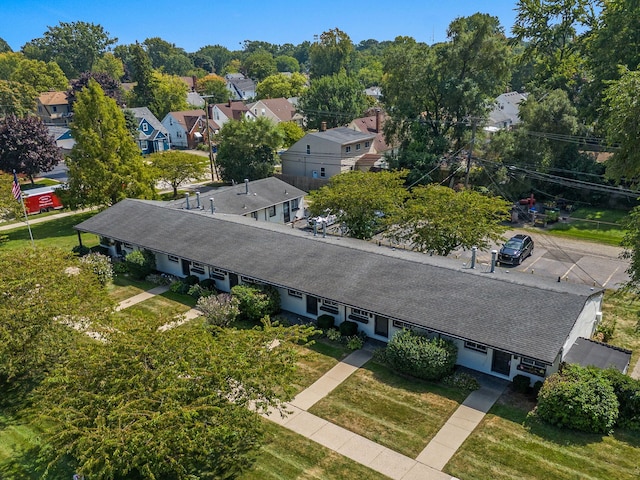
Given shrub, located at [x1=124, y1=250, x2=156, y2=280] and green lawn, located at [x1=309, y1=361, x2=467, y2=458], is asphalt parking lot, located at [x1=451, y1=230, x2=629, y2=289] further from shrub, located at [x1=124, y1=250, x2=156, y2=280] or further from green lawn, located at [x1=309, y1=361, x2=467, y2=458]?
shrub, located at [x1=124, y1=250, x2=156, y2=280]

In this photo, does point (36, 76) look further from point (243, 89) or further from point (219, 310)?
point (219, 310)

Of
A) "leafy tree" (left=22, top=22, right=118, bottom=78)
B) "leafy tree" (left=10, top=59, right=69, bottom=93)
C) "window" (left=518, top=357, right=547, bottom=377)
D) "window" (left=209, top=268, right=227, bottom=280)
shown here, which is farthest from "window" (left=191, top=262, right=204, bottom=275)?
"leafy tree" (left=22, top=22, right=118, bottom=78)

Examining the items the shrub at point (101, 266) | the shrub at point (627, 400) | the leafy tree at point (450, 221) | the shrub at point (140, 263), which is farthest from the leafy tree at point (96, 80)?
the shrub at point (627, 400)

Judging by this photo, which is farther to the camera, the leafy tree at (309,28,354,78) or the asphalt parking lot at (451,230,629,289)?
the leafy tree at (309,28,354,78)

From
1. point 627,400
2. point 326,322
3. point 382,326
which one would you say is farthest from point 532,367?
point 326,322

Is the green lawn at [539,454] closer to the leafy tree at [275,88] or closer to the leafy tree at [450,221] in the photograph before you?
the leafy tree at [450,221]
